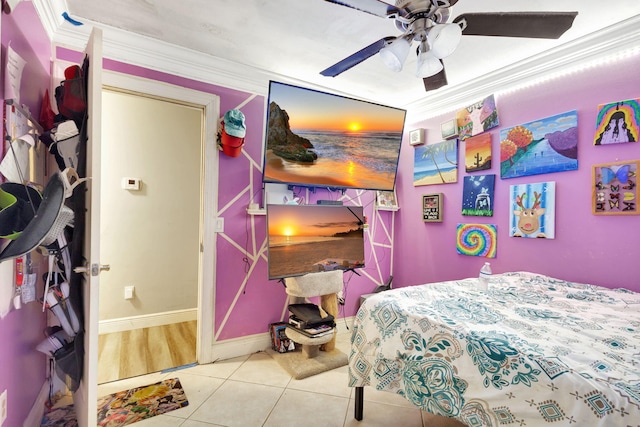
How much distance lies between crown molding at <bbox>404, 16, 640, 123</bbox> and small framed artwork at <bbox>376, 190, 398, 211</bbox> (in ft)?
3.19

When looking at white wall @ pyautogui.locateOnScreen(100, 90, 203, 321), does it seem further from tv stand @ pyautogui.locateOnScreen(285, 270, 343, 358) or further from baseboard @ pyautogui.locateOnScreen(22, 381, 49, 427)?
tv stand @ pyautogui.locateOnScreen(285, 270, 343, 358)

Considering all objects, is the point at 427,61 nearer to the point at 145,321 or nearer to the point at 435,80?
the point at 435,80

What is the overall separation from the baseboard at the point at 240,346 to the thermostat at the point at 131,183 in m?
1.87

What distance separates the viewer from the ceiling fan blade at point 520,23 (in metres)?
1.27

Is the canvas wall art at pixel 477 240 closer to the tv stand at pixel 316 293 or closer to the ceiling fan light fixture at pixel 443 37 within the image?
the tv stand at pixel 316 293

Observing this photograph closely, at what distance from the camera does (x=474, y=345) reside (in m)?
1.18

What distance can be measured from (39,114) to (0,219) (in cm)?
A: 96

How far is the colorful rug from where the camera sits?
5.84 ft

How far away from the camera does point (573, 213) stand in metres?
2.14

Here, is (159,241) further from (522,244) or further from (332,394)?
(522,244)

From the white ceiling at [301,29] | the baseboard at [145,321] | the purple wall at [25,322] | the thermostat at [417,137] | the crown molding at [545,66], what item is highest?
the white ceiling at [301,29]

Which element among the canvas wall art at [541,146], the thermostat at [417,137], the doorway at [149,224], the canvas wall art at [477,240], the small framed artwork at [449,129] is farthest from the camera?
the thermostat at [417,137]

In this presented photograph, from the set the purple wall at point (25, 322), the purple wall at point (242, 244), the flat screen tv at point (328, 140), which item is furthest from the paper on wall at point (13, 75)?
the flat screen tv at point (328, 140)

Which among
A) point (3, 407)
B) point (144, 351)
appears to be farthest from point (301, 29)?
point (144, 351)
